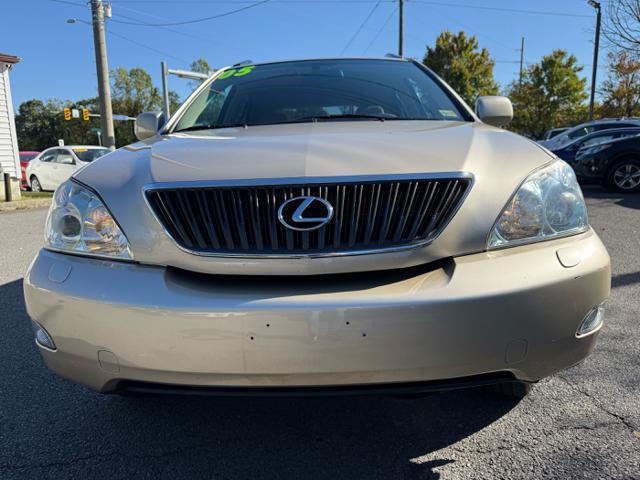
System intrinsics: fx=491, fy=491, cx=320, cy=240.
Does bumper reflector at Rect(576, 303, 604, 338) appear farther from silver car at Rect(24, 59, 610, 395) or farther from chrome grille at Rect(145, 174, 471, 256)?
chrome grille at Rect(145, 174, 471, 256)

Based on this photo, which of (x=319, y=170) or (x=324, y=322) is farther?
(x=319, y=170)

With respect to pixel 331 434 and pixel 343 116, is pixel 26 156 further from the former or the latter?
pixel 331 434

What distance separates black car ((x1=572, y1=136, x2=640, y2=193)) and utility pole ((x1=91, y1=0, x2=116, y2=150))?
12.2m

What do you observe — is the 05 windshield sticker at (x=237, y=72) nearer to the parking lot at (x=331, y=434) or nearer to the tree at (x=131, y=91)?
the parking lot at (x=331, y=434)

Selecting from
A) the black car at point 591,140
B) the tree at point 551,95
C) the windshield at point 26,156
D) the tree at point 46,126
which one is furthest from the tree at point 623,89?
the tree at point 46,126

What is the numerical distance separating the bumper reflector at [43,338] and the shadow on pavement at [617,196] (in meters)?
8.91

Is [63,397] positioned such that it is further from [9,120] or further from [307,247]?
[9,120]

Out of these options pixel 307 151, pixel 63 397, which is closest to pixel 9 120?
pixel 63 397

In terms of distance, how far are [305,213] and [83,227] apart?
78cm

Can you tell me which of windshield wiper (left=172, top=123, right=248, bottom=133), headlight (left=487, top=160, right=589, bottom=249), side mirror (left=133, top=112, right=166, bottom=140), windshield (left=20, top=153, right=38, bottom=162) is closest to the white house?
windshield (left=20, top=153, right=38, bottom=162)

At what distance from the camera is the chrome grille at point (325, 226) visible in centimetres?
154

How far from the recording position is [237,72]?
3275mm

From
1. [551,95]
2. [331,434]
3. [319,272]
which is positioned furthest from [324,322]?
[551,95]

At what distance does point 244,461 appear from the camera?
1.83 metres
